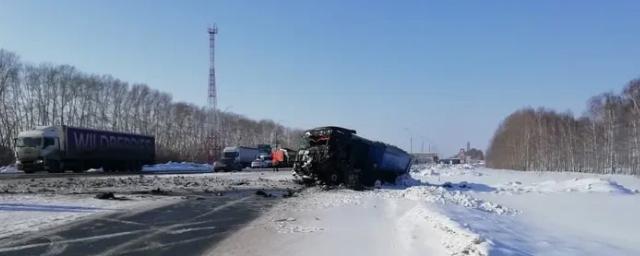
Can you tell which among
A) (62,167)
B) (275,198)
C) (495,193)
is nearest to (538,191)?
(495,193)

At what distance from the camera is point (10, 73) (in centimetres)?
8412

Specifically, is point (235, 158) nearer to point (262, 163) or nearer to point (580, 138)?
point (262, 163)

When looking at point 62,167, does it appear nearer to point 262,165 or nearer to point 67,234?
point 262,165

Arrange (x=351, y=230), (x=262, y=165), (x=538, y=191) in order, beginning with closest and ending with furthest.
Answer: (x=351, y=230) → (x=538, y=191) → (x=262, y=165)

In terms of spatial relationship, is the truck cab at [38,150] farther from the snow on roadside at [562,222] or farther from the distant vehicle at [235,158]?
the snow on roadside at [562,222]

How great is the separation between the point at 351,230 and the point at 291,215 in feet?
13.0

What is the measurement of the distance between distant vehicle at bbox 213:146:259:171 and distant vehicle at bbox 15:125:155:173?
11.7 m

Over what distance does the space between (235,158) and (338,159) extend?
154ft

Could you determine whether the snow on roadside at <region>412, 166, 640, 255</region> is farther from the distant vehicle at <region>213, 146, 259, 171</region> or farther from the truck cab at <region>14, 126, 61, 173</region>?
the distant vehicle at <region>213, 146, 259, 171</region>

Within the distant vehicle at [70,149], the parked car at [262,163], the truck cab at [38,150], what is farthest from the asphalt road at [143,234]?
the parked car at [262,163]

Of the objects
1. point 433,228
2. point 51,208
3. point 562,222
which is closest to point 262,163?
point 51,208

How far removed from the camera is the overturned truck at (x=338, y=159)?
32.8 metres

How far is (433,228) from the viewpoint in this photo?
43.1 feet

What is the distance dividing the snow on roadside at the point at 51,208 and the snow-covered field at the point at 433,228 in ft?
14.8
